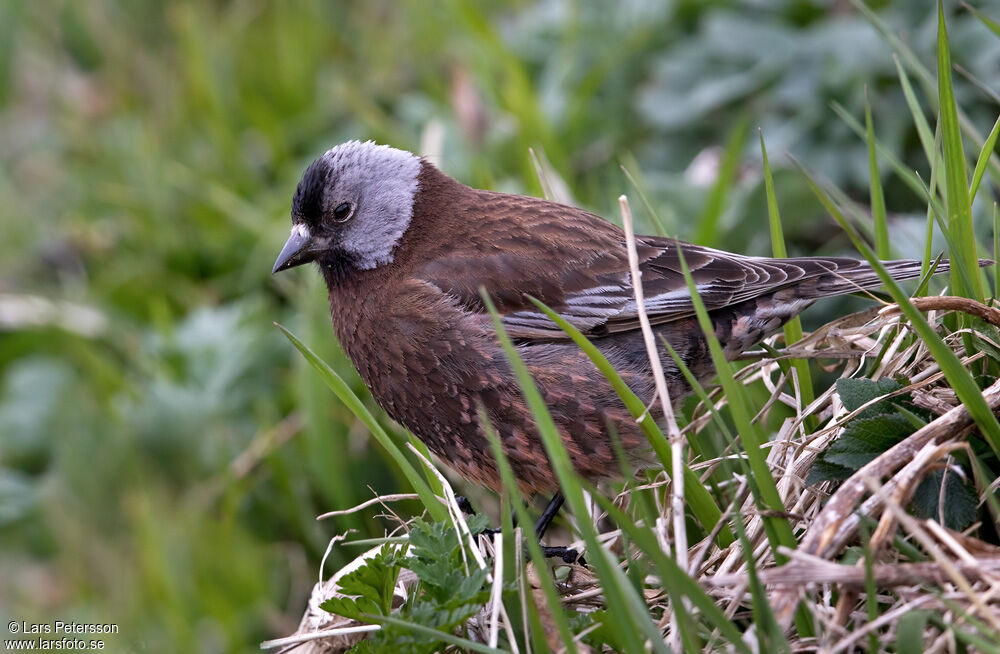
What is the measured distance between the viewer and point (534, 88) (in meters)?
5.57

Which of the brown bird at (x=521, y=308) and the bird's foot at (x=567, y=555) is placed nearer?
the bird's foot at (x=567, y=555)

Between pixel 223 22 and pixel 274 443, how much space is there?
380cm

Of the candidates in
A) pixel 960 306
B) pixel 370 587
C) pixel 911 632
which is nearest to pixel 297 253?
pixel 370 587

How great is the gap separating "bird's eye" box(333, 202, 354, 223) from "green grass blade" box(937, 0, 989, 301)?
68.7 inches

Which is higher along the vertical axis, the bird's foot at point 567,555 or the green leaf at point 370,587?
the green leaf at point 370,587

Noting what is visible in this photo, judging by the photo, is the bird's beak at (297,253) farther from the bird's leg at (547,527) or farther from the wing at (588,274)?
the bird's leg at (547,527)

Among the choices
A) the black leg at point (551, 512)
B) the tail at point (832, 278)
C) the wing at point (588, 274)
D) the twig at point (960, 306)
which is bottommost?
the black leg at point (551, 512)

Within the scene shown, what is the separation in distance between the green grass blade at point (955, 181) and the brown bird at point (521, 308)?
29 centimetres

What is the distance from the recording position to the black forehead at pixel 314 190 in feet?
10.6

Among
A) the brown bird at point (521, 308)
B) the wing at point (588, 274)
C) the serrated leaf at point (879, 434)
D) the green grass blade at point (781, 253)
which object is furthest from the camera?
the wing at point (588, 274)

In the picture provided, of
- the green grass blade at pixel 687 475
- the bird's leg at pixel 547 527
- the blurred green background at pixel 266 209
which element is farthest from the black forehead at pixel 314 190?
the green grass blade at pixel 687 475

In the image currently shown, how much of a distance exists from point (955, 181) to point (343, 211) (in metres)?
1.79

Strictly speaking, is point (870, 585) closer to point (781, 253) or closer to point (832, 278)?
point (781, 253)

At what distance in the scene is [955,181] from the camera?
7.24ft
